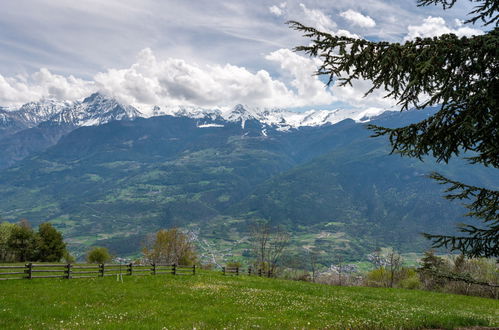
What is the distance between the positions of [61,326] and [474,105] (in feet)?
54.4

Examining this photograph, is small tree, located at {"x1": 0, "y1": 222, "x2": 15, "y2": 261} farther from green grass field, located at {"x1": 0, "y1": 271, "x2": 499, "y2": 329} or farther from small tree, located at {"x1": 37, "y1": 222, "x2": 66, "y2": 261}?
green grass field, located at {"x1": 0, "y1": 271, "x2": 499, "y2": 329}

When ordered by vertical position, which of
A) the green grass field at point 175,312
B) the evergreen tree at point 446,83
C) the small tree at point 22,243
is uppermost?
the evergreen tree at point 446,83

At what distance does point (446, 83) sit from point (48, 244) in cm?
7951

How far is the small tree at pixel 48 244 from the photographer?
68.2 m

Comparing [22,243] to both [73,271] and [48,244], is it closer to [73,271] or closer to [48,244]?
[48,244]

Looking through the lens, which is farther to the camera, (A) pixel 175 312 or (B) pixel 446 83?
(A) pixel 175 312

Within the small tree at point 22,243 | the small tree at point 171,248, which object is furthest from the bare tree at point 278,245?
the small tree at point 22,243

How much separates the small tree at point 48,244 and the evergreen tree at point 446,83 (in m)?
76.4

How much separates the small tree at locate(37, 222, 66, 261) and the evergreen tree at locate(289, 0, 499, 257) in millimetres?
76356

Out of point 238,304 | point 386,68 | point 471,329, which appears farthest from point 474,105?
point 238,304

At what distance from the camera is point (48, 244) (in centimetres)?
6906

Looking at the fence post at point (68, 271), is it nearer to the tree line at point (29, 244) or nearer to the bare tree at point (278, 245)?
the tree line at point (29, 244)

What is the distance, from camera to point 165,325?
14.5 metres

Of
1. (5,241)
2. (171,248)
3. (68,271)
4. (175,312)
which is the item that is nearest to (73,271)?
(68,271)
